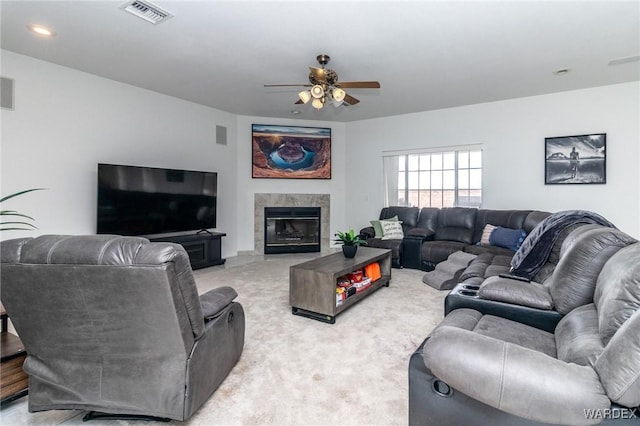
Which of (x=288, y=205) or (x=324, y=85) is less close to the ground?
(x=324, y=85)

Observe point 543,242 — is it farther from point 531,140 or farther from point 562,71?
point 531,140

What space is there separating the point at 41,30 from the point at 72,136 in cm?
130

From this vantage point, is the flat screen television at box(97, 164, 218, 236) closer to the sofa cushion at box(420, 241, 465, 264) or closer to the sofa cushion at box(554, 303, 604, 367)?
the sofa cushion at box(420, 241, 465, 264)

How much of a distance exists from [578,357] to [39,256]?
7.32 ft

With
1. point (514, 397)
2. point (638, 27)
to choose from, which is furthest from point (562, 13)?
point (514, 397)

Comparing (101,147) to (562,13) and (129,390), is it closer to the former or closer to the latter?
(129,390)

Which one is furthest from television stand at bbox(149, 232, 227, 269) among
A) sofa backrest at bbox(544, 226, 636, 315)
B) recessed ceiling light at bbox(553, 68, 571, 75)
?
recessed ceiling light at bbox(553, 68, 571, 75)

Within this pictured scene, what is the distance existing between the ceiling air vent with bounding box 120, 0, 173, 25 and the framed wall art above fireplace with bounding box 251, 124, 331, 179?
11.7 ft

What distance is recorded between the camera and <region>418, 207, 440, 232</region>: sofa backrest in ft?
18.2

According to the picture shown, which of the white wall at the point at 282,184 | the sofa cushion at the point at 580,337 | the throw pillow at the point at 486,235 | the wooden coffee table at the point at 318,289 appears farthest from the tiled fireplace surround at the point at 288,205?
the sofa cushion at the point at 580,337

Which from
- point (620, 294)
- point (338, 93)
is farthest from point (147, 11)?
point (620, 294)

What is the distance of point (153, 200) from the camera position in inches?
178

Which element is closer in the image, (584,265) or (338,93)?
(584,265)

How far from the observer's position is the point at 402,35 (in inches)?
119
